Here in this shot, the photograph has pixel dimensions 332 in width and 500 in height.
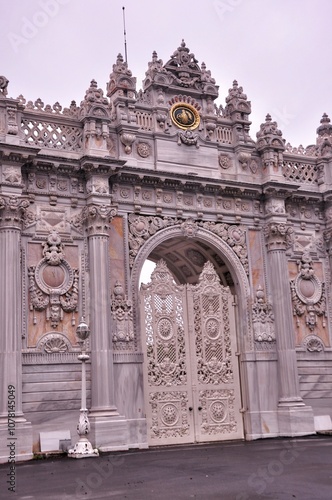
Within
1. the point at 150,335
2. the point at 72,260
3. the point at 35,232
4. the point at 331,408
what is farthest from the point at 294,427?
the point at 35,232

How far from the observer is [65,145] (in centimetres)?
1819

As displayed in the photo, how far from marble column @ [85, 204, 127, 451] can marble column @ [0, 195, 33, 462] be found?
1.79 meters

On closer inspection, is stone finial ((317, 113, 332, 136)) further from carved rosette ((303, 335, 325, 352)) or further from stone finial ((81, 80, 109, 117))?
stone finial ((81, 80, 109, 117))

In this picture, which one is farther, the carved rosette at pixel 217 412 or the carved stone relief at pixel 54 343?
the carved rosette at pixel 217 412

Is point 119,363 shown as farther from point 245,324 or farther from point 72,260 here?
point 245,324

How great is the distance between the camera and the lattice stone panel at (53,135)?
17.7 m

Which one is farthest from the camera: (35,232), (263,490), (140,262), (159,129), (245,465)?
(159,129)

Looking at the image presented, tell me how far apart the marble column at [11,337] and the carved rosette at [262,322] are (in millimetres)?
7020

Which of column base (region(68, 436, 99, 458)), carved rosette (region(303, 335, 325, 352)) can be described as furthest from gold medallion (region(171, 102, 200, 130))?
column base (region(68, 436, 99, 458))

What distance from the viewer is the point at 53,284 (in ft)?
55.9

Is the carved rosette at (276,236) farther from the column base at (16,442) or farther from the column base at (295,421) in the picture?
the column base at (16,442)

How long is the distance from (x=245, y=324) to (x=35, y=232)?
6.66 meters

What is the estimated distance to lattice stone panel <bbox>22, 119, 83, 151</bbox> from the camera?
17.7 m

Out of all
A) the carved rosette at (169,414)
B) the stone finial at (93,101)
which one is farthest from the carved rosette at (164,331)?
the stone finial at (93,101)
